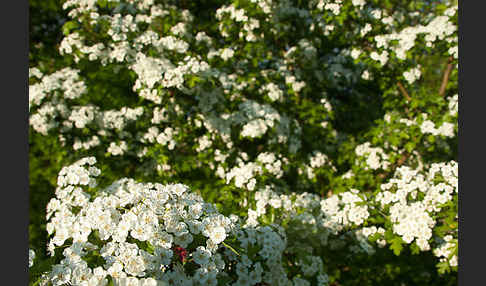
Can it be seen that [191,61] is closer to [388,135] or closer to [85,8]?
[85,8]

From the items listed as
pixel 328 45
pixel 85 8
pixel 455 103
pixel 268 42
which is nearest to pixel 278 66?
pixel 268 42

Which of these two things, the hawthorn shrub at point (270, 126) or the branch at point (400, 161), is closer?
the hawthorn shrub at point (270, 126)

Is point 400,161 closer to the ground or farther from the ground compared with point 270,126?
closer to the ground

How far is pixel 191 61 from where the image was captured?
439 cm

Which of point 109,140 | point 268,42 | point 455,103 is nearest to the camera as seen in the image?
point 455,103

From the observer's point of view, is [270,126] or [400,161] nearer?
[270,126]

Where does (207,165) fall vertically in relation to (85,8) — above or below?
below

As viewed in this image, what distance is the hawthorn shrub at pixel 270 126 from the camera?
139 inches

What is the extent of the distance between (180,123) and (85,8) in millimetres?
2014

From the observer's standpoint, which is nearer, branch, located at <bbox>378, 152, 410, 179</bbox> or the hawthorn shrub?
the hawthorn shrub

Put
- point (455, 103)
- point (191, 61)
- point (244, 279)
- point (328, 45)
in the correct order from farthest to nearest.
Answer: point (328, 45), point (455, 103), point (191, 61), point (244, 279)

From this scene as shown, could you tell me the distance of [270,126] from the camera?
4.84m

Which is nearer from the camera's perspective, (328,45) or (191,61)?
(191,61)

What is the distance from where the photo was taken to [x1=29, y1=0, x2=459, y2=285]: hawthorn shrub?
3535mm
